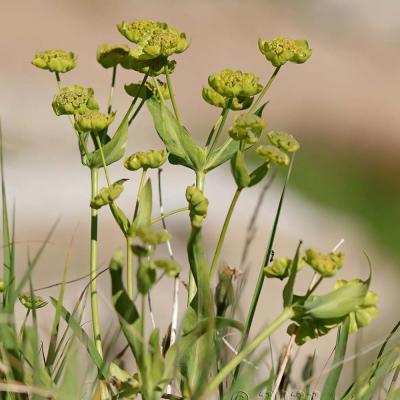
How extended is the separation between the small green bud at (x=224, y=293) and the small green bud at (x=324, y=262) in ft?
0.99

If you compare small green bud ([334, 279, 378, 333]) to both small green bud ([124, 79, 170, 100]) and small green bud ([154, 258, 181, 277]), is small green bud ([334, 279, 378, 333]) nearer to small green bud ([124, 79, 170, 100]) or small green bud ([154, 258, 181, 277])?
small green bud ([154, 258, 181, 277])

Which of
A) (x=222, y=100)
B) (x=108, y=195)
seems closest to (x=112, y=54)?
(x=222, y=100)

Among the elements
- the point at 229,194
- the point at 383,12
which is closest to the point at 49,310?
the point at 229,194

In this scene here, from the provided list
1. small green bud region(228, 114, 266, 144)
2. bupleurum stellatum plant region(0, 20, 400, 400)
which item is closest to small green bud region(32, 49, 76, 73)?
bupleurum stellatum plant region(0, 20, 400, 400)

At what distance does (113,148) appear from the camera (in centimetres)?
130

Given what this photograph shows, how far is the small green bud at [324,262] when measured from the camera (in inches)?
40.7

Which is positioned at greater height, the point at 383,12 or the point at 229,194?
the point at 383,12

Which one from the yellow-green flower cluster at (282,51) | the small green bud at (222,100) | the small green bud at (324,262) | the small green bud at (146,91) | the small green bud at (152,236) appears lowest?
the small green bud at (324,262)

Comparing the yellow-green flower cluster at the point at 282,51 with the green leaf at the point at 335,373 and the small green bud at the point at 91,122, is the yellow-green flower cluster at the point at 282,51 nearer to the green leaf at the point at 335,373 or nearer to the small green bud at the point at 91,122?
the small green bud at the point at 91,122

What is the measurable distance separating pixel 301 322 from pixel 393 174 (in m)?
3.42

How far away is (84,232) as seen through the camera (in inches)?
129

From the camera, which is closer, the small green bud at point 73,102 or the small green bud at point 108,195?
the small green bud at point 108,195

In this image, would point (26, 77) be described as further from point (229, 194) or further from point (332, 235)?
point (332, 235)

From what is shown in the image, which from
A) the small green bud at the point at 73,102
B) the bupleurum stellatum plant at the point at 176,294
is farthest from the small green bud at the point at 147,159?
the small green bud at the point at 73,102
